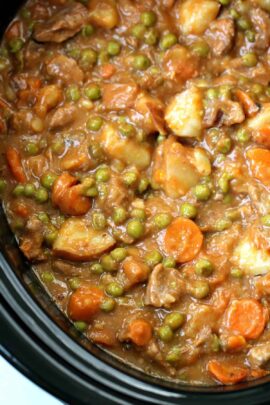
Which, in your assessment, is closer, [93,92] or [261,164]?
[261,164]

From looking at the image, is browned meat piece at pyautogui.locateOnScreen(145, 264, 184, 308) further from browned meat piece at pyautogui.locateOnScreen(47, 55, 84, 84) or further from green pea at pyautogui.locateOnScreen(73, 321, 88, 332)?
browned meat piece at pyautogui.locateOnScreen(47, 55, 84, 84)

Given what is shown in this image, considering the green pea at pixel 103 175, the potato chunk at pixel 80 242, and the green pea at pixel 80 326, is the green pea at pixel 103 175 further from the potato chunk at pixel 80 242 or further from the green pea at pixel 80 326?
the green pea at pixel 80 326

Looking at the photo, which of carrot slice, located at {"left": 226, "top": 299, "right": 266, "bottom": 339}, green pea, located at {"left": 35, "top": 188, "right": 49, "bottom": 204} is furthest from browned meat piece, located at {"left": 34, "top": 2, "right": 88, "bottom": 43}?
carrot slice, located at {"left": 226, "top": 299, "right": 266, "bottom": 339}

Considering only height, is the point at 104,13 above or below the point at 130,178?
above

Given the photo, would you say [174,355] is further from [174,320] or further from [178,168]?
[178,168]

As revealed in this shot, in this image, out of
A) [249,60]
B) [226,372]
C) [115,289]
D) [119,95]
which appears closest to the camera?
[226,372]

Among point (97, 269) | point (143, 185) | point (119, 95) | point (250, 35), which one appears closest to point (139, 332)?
point (97, 269)

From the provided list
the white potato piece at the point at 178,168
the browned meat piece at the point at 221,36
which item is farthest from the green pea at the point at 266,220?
the browned meat piece at the point at 221,36
